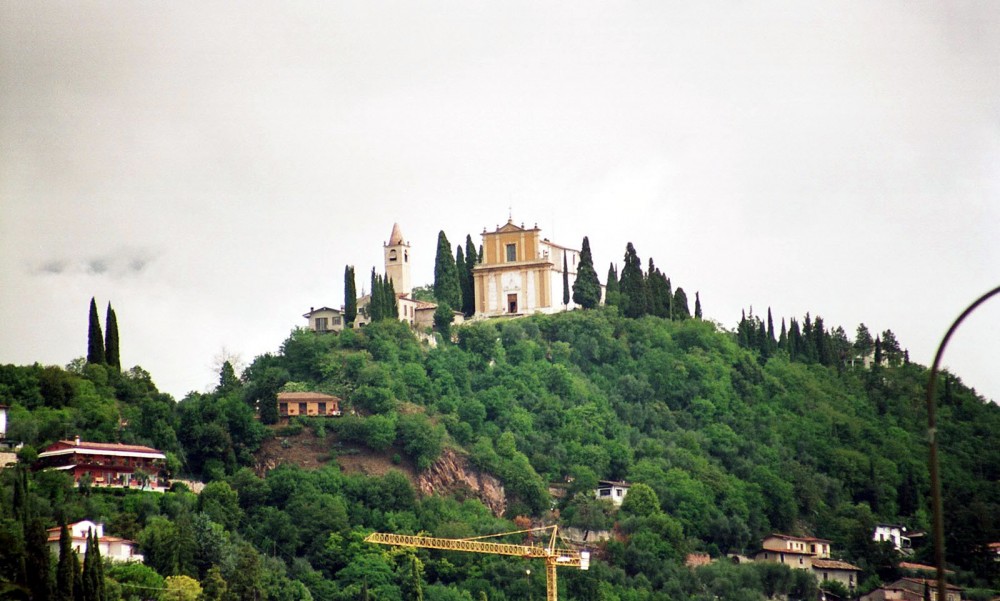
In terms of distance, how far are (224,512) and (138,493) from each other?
12.2 feet

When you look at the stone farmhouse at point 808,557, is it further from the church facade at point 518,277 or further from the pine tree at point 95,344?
the pine tree at point 95,344

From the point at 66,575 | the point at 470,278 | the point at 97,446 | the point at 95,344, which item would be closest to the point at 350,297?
the point at 470,278

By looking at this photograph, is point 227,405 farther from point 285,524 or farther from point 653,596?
point 653,596

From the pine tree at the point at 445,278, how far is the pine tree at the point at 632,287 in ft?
32.2

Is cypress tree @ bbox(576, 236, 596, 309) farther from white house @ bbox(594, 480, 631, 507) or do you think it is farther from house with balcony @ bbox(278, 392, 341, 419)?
house with balcony @ bbox(278, 392, 341, 419)

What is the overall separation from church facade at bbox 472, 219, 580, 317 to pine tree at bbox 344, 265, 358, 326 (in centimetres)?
836

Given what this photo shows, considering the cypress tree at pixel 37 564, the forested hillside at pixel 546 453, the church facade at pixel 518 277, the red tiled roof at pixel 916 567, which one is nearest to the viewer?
the cypress tree at pixel 37 564

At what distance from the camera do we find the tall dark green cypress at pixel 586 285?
96.3 m

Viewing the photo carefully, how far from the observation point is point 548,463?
84688 millimetres

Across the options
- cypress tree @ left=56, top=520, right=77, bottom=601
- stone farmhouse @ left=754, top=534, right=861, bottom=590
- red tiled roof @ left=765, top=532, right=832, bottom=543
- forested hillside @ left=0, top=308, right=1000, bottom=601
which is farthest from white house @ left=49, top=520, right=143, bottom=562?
red tiled roof @ left=765, top=532, right=832, bottom=543

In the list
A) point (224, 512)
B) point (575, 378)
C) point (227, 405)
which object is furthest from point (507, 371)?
point (224, 512)

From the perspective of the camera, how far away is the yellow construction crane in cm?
7306

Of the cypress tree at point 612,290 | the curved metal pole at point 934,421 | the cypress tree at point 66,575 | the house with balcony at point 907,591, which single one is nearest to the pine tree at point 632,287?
the cypress tree at point 612,290

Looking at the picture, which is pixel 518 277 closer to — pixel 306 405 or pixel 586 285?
pixel 586 285
